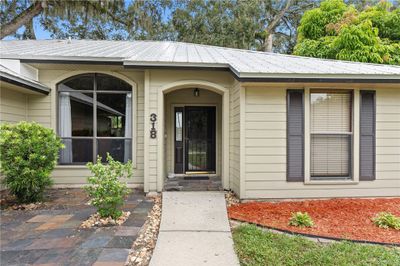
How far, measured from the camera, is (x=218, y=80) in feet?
19.0

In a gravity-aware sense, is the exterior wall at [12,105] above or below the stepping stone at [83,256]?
above

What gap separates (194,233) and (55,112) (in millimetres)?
4566

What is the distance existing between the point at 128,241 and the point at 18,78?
4079 millimetres

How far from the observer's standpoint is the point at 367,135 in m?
5.18

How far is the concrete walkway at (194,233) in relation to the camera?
2.83 meters

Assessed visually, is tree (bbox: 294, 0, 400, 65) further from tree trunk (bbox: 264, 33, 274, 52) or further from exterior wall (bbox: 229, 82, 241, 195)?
exterior wall (bbox: 229, 82, 241, 195)

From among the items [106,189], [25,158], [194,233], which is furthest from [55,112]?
[194,233]

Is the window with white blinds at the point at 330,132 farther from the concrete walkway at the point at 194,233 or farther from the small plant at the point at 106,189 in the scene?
the small plant at the point at 106,189

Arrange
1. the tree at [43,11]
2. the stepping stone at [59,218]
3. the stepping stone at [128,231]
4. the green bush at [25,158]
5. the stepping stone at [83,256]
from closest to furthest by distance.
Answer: the stepping stone at [83,256] < the stepping stone at [128,231] < the stepping stone at [59,218] < the green bush at [25,158] < the tree at [43,11]

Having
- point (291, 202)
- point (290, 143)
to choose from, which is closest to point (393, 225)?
point (291, 202)

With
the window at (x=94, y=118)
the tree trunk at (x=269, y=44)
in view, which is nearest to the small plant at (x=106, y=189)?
the window at (x=94, y=118)

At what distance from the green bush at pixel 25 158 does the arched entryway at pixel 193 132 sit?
3034mm

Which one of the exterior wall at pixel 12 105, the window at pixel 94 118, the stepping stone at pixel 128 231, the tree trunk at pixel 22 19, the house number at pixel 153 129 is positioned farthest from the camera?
the tree trunk at pixel 22 19

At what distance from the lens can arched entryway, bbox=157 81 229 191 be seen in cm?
720
